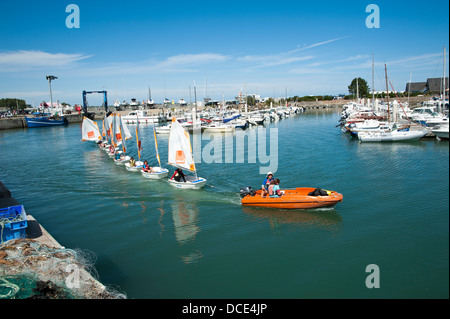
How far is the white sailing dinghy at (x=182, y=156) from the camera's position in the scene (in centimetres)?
2313

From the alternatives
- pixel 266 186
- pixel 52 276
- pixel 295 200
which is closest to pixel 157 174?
pixel 266 186

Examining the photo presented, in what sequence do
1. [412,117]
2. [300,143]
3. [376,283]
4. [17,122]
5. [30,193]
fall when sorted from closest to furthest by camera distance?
[376,283], [30,193], [300,143], [412,117], [17,122]

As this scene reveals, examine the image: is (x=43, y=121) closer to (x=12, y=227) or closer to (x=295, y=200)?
(x=12, y=227)

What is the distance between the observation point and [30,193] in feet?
81.7

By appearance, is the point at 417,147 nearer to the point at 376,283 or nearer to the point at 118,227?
the point at 376,283

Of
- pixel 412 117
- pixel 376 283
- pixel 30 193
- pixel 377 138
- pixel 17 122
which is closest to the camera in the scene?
pixel 376 283

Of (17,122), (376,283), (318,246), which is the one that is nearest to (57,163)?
(318,246)

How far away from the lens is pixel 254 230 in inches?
655

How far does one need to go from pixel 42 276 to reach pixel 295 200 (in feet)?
41.6

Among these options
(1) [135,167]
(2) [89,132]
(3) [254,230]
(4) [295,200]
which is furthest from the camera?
(2) [89,132]

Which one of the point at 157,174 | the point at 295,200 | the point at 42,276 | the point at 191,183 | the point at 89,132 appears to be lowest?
the point at 295,200

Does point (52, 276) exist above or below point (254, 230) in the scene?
above

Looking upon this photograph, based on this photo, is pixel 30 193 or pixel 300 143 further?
pixel 300 143

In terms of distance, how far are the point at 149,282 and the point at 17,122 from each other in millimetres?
95276
